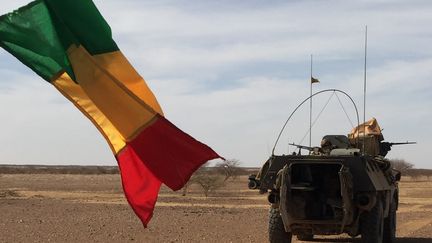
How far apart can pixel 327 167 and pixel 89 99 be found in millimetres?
7042

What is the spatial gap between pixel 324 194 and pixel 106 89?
23.5ft

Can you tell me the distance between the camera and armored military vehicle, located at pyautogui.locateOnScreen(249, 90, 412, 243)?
42.2 feet

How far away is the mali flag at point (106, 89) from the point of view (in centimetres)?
685

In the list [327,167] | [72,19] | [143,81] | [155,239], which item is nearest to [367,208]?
[327,167]

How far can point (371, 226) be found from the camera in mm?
13133

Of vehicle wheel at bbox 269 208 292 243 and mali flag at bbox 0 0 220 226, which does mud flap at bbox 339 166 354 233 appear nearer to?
vehicle wheel at bbox 269 208 292 243

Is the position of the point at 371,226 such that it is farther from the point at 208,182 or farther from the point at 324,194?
the point at 208,182

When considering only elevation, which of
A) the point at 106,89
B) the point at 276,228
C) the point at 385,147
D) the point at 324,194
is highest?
the point at 106,89

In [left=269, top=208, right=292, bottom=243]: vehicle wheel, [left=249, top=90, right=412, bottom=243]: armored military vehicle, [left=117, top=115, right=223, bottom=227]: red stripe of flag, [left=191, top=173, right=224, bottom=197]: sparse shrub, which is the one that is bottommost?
[left=191, top=173, right=224, bottom=197]: sparse shrub

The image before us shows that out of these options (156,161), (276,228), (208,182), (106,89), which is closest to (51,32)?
(106,89)

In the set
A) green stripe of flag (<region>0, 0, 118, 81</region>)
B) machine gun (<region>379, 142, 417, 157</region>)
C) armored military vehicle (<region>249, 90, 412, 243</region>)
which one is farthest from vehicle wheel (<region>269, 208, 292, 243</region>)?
green stripe of flag (<region>0, 0, 118, 81</region>)

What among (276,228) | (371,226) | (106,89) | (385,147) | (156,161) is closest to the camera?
(156,161)

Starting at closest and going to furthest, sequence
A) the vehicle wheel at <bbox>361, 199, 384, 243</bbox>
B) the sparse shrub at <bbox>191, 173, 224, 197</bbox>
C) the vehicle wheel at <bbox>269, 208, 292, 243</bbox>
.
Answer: the vehicle wheel at <bbox>361, 199, 384, 243</bbox> → the vehicle wheel at <bbox>269, 208, 292, 243</bbox> → the sparse shrub at <bbox>191, 173, 224, 197</bbox>

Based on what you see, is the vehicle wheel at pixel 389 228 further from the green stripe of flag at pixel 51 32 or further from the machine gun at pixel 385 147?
the green stripe of flag at pixel 51 32
